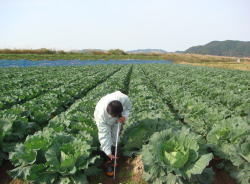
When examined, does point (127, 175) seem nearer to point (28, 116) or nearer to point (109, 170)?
point (109, 170)

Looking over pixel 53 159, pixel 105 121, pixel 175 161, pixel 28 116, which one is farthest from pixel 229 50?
pixel 53 159

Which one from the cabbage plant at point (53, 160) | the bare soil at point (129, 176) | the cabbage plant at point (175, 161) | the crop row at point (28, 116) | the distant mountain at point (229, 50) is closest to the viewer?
the cabbage plant at point (175, 161)

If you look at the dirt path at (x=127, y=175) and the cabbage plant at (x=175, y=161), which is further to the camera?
the dirt path at (x=127, y=175)

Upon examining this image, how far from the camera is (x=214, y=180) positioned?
3.99 m

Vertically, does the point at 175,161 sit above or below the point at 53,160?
above

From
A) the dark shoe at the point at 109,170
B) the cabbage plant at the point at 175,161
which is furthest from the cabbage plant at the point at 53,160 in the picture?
the cabbage plant at the point at 175,161

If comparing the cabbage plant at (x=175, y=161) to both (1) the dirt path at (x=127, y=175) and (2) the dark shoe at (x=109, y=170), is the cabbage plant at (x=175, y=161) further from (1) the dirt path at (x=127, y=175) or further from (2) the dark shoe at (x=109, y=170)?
(2) the dark shoe at (x=109, y=170)

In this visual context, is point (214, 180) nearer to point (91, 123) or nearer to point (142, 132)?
point (142, 132)

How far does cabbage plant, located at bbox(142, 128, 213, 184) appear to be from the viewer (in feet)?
11.6

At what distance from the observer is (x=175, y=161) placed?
141 inches

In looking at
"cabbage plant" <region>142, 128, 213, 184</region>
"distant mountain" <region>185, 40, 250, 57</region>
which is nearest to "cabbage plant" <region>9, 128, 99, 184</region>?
"cabbage plant" <region>142, 128, 213, 184</region>

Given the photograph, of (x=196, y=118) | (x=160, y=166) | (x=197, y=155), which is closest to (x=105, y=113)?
(x=160, y=166)

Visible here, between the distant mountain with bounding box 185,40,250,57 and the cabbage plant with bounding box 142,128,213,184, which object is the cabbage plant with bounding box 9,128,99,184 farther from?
the distant mountain with bounding box 185,40,250,57

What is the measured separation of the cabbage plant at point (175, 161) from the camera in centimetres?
354
